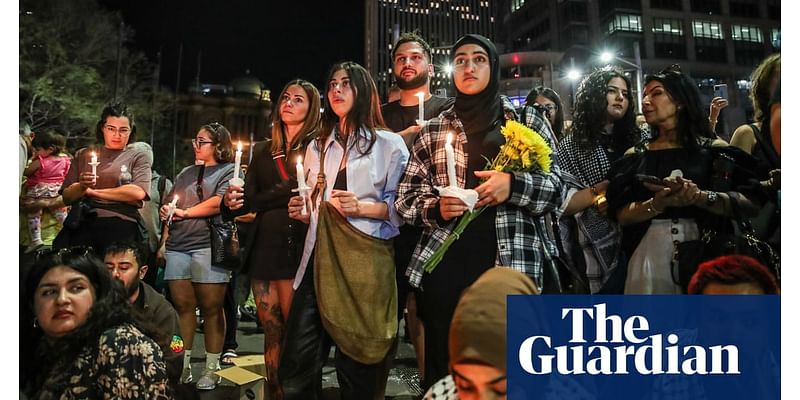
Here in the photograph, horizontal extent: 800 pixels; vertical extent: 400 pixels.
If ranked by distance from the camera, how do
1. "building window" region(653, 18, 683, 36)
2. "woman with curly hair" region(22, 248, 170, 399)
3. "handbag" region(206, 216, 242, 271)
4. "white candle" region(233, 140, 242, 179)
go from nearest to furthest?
1. "woman with curly hair" region(22, 248, 170, 399)
2. "white candle" region(233, 140, 242, 179)
3. "handbag" region(206, 216, 242, 271)
4. "building window" region(653, 18, 683, 36)

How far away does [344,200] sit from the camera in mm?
2623

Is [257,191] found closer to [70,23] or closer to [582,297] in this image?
[70,23]

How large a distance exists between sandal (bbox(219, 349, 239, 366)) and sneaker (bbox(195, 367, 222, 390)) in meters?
0.07

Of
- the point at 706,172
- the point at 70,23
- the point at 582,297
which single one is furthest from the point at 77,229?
the point at 706,172

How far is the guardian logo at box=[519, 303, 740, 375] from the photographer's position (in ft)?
8.40

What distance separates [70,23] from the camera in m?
3.03

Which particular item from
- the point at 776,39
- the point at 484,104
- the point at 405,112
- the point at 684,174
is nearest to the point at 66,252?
the point at 405,112

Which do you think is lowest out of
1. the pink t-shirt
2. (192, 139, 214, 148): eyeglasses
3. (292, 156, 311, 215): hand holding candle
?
(292, 156, 311, 215): hand holding candle

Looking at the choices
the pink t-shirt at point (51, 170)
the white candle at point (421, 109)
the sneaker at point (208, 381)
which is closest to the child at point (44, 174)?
the pink t-shirt at point (51, 170)

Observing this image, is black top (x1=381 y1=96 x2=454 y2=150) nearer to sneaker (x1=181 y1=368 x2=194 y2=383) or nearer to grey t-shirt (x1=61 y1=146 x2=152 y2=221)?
grey t-shirt (x1=61 y1=146 x2=152 y2=221)

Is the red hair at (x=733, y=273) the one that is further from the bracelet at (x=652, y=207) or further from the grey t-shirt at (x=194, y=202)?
the grey t-shirt at (x=194, y=202)

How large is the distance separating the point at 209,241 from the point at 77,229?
0.63 metres

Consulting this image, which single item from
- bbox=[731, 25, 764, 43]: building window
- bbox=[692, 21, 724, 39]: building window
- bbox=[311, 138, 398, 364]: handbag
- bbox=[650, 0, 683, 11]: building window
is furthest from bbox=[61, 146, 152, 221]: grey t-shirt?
bbox=[731, 25, 764, 43]: building window

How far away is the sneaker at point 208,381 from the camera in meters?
2.80
